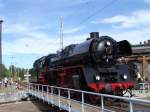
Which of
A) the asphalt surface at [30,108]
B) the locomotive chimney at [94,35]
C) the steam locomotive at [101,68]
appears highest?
the locomotive chimney at [94,35]

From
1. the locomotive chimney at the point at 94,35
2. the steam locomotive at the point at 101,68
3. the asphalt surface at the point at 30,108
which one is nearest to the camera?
the steam locomotive at the point at 101,68

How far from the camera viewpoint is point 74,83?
20797 mm

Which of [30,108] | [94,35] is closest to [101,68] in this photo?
[94,35]

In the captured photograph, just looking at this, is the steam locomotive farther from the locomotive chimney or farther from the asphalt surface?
the asphalt surface

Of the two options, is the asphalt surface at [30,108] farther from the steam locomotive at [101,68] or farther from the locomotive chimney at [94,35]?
the locomotive chimney at [94,35]

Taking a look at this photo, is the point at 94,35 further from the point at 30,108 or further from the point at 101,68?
the point at 30,108

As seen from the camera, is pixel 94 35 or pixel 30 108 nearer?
pixel 94 35

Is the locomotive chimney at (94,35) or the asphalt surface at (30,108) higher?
the locomotive chimney at (94,35)

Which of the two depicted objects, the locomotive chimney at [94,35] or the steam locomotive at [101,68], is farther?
the locomotive chimney at [94,35]

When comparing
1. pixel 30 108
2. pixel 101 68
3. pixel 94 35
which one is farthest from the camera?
pixel 30 108

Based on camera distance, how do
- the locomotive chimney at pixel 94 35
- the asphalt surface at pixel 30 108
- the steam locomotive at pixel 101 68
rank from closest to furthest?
the steam locomotive at pixel 101 68 < the locomotive chimney at pixel 94 35 < the asphalt surface at pixel 30 108

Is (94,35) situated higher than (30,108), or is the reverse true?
(94,35)

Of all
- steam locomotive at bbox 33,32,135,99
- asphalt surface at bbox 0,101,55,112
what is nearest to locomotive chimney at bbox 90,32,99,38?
steam locomotive at bbox 33,32,135,99

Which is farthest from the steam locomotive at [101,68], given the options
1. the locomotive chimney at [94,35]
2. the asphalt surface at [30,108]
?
the asphalt surface at [30,108]
